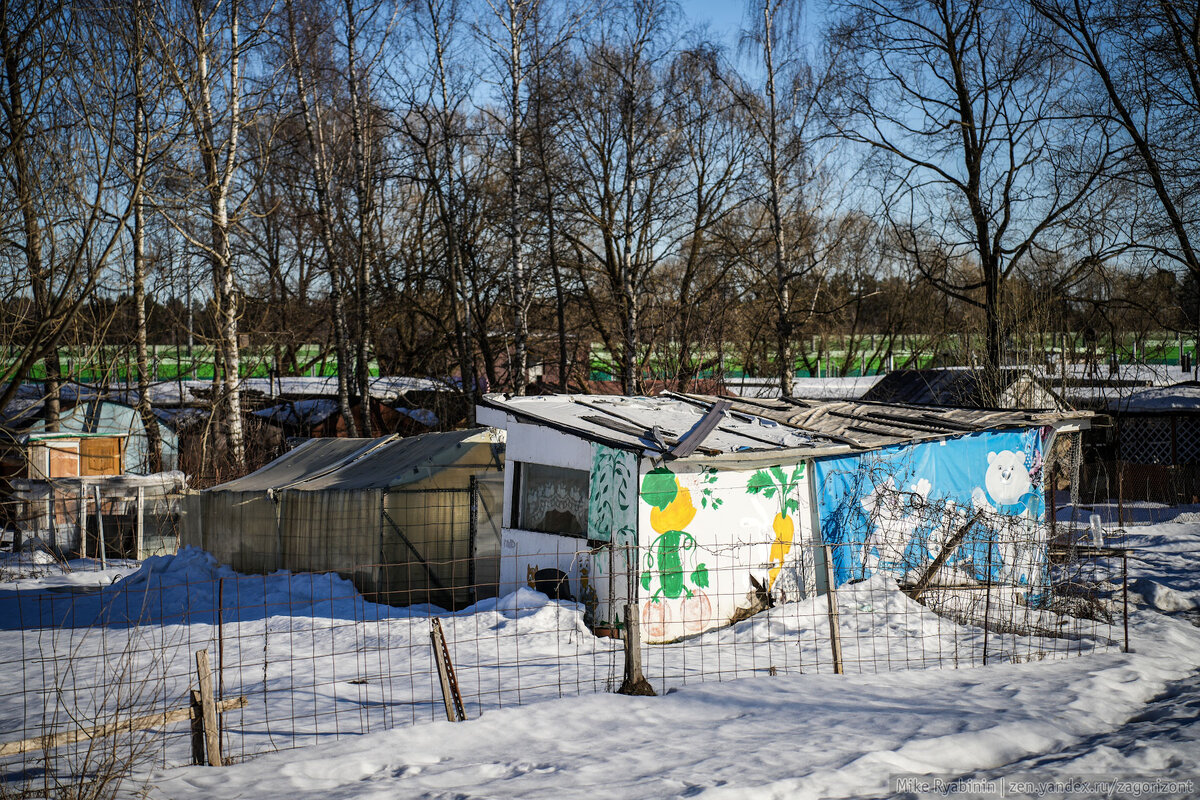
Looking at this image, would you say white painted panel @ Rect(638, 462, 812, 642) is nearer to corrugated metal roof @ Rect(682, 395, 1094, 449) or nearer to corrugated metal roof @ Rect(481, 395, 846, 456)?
corrugated metal roof @ Rect(481, 395, 846, 456)

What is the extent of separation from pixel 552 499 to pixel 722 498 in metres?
2.02

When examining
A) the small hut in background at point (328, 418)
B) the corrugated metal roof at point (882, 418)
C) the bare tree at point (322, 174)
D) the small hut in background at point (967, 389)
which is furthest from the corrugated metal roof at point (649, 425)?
the small hut in background at point (328, 418)

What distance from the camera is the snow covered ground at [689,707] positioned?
5.06 metres

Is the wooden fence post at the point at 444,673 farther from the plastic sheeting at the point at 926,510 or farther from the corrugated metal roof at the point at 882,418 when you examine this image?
the corrugated metal roof at the point at 882,418

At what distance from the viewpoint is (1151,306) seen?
18.7 metres

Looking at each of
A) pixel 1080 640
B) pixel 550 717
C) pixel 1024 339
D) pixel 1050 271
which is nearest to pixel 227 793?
pixel 550 717

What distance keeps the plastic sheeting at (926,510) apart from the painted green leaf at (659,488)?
1953 millimetres

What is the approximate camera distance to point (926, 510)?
35.3 feet

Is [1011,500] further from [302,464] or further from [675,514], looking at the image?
[302,464]

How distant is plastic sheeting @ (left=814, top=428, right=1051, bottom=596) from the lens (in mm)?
10078

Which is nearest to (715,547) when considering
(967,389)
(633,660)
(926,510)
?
(633,660)

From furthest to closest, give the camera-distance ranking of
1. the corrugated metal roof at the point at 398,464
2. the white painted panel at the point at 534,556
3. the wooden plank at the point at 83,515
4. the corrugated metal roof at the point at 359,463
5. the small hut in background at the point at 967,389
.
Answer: the small hut in background at the point at 967,389
the wooden plank at the point at 83,515
the corrugated metal roof at the point at 359,463
the corrugated metal roof at the point at 398,464
the white painted panel at the point at 534,556

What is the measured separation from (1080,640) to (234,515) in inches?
A: 439

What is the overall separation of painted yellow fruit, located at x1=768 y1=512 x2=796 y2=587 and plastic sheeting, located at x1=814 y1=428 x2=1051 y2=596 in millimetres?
467
